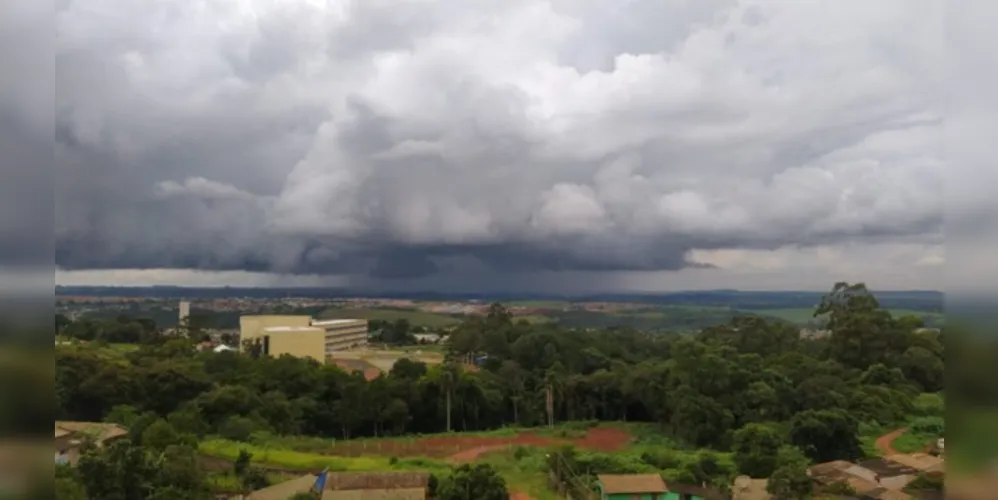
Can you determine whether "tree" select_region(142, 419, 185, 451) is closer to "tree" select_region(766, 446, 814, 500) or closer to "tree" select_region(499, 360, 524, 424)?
"tree" select_region(499, 360, 524, 424)

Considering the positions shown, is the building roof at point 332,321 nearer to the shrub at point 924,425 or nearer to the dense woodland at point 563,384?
the dense woodland at point 563,384

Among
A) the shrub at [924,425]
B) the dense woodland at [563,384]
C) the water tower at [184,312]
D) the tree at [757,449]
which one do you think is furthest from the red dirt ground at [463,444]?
the shrub at [924,425]

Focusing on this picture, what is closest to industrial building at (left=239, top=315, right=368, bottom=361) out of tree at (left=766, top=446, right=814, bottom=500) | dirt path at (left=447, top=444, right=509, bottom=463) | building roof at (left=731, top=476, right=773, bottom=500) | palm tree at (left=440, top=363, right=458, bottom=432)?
palm tree at (left=440, top=363, right=458, bottom=432)

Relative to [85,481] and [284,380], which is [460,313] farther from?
[85,481]

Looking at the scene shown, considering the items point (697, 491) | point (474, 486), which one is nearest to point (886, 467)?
point (697, 491)

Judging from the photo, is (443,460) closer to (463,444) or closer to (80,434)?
(463,444)

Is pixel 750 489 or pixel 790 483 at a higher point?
pixel 790 483

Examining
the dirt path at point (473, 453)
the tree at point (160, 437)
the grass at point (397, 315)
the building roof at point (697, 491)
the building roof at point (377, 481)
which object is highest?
the grass at point (397, 315)
